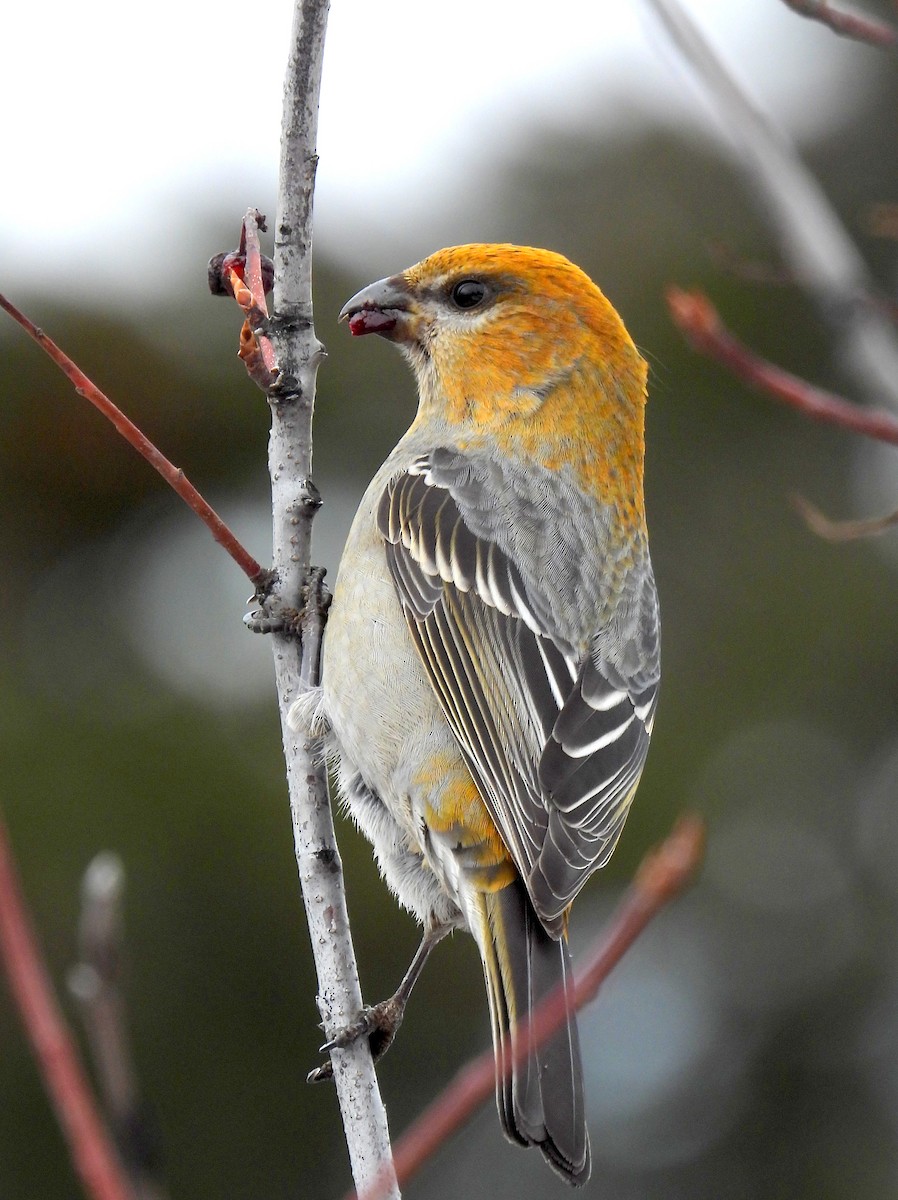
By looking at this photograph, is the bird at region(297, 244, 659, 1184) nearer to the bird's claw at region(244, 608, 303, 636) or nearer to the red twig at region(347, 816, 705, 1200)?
the bird's claw at region(244, 608, 303, 636)

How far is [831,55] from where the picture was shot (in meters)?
10.6

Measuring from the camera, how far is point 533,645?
4406 mm

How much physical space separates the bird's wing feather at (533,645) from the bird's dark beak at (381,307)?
624 millimetres

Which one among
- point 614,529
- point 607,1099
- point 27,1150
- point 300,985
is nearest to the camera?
point 614,529

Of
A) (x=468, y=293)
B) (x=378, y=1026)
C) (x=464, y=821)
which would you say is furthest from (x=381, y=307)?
(x=378, y=1026)

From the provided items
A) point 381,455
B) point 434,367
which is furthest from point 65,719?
point 434,367

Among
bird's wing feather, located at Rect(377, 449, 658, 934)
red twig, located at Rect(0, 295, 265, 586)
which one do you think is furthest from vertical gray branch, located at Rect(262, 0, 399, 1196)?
bird's wing feather, located at Rect(377, 449, 658, 934)

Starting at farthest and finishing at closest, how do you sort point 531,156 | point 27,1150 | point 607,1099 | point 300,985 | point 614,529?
point 531,156, point 607,1099, point 300,985, point 27,1150, point 614,529

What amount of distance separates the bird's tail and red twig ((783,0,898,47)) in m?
2.18

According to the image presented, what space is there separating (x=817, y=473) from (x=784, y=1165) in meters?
4.99

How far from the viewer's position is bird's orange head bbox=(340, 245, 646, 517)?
5121mm

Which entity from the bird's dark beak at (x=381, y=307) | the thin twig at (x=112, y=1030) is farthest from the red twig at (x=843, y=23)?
the bird's dark beak at (x=381, y=307)

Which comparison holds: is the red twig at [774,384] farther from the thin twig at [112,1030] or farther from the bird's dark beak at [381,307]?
the bird's dark beak at [381,307]

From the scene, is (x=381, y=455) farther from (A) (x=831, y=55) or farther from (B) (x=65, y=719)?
(A) (x=831, y=55)
